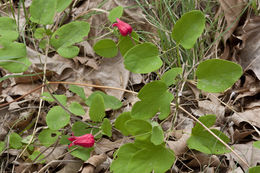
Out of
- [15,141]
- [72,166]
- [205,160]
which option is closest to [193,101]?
[205,160]

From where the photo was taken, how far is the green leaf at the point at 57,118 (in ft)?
4.59

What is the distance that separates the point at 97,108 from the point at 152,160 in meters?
0.36

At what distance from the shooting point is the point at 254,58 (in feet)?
6.13

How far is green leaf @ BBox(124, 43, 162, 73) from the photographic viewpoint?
1180mm

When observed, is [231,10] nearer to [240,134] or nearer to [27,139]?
[240,134]

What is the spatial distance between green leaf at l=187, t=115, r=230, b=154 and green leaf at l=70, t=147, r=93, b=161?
50 centimetres

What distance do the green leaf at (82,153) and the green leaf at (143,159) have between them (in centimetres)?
25

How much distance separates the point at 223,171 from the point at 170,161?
40 cm

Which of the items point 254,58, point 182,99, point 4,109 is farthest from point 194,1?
point 4,109

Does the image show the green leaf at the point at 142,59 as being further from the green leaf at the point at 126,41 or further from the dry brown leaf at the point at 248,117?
the dry brown leaf at the point at 248,117

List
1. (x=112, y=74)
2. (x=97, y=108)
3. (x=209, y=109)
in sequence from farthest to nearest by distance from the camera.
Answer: (x=112, y=74), (x=209, y=109), (x=97, y=108)

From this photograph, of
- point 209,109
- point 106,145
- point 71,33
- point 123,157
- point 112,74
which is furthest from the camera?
point 112,74

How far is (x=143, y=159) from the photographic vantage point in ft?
3.97

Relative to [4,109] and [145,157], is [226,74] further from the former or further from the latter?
[4,109]
